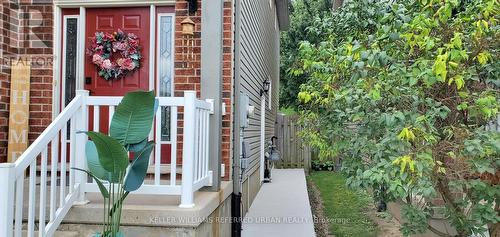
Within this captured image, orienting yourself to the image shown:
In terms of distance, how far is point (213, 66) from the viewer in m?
4.29

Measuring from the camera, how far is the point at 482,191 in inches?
135

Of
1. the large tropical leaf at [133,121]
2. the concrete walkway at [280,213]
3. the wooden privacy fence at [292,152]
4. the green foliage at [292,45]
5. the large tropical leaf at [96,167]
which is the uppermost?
the green foliage at [292,45]

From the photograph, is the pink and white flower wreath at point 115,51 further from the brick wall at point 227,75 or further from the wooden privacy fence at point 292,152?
the wooden privacy fence at point 292,152

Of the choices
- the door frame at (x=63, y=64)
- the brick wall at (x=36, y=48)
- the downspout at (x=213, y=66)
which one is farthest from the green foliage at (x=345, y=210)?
the brick wall at (x=36, y=48)

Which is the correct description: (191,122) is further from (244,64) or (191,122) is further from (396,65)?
(244,64)

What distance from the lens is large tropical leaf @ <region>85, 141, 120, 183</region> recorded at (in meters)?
2.97

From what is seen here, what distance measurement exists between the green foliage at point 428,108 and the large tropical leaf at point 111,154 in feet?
5.53

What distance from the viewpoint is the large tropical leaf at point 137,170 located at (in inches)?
119

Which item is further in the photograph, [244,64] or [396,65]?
[244,64]

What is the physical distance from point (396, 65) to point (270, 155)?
25.5 feet

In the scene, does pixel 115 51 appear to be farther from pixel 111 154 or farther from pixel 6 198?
pixel 6 198

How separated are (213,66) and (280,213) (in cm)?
297

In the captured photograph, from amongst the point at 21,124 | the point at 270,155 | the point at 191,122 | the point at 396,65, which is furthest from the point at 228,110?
the point at 270,155

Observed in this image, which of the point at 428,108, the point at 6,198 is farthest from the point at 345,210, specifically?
the point at 6,198
